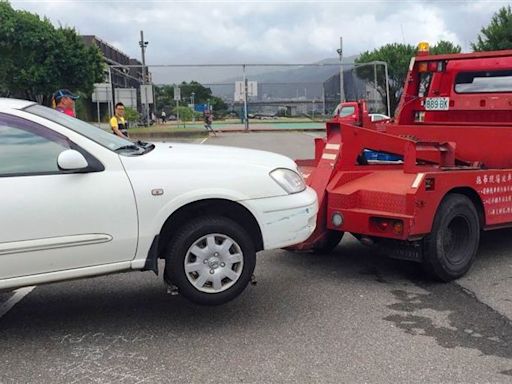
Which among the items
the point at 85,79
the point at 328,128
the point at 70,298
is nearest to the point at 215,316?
the point at 70,298

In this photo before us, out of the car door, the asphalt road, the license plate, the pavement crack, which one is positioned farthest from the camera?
the license plate

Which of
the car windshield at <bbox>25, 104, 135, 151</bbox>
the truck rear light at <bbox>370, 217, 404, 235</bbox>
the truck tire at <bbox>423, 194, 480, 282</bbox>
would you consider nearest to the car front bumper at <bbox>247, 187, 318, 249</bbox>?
the truck rear light at <bbox>370, 217, 404, 235</bbox>

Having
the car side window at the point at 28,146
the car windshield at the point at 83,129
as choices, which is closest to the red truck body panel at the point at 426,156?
the car windshield at the point at 83,129

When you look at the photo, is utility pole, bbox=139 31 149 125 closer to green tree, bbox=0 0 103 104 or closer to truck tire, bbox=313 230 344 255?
green tree, bbox=0 0 103 104

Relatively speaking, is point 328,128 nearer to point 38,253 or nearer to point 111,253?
point 111,253

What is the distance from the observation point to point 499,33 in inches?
1220

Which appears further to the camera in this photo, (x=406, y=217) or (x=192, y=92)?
(x=192, y=92)

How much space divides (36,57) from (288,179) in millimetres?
23944

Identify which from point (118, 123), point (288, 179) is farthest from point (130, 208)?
point (118, 123)

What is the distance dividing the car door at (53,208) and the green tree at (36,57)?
22.9 m

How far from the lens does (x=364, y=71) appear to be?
30.2 m

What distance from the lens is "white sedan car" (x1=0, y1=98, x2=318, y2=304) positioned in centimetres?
407

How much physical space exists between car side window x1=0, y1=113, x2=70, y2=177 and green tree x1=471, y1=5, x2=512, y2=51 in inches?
A: 1191

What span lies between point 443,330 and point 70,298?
10.5ft
